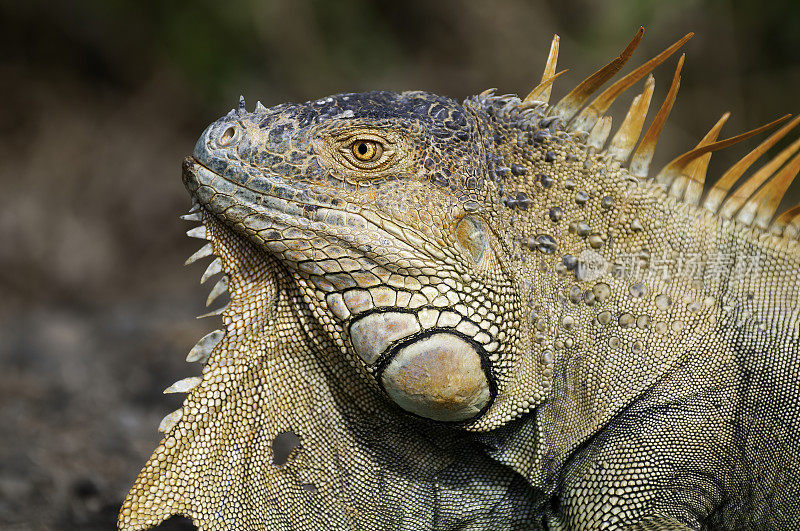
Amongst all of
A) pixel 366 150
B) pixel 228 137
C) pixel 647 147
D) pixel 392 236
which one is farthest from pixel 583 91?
pixel 228 137

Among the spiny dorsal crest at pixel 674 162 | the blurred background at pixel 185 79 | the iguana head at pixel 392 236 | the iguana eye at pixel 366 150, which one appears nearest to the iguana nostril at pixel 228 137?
the iguana head at pixel 392 236

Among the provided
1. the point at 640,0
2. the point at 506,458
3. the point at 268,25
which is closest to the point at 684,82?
the point at 640,0

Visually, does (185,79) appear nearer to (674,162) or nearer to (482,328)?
(674,162)

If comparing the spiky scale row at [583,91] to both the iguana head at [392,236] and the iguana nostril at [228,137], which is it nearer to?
the iguana head at [392,236]

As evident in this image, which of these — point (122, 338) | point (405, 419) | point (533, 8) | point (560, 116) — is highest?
point (533, 8)

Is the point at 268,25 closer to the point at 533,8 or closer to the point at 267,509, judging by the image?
the point at 533,8
